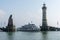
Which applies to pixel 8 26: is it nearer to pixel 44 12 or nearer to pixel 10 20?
pixel 10 20

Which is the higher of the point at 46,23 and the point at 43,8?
the point at 43,8

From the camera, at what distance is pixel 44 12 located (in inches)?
7264

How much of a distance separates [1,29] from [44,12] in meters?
49.5

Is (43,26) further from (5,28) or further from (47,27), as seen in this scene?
(5,28)

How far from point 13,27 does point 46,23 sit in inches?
1302

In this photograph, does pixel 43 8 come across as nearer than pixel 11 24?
Result: No

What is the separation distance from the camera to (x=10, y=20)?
176625mm

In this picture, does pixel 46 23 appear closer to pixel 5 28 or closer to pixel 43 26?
pixel 43 26

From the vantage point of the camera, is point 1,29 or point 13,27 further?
point 1,29

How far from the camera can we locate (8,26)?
586ft

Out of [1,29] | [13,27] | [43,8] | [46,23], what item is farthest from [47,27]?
[1,29]

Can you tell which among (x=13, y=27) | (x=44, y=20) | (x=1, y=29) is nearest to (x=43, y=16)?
(x=44, y=20)

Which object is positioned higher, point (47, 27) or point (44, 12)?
point (44, 12)

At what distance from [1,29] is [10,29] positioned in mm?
20728
